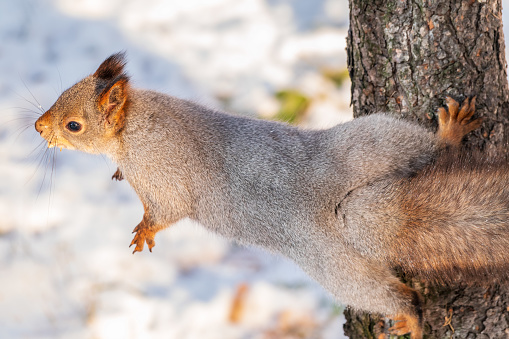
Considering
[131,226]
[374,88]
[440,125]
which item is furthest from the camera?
[131,226]

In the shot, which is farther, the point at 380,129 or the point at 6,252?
the point at 6,252

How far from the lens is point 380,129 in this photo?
6.17ft

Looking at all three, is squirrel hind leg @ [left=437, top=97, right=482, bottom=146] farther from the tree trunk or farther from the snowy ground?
the snowy ground

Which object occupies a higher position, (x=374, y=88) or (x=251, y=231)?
(x=374, y=88)

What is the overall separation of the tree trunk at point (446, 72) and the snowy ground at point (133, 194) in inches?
19.8

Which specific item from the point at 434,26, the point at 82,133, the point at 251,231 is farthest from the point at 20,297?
the point at 434,26

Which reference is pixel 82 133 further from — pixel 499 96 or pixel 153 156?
pixel 499 96

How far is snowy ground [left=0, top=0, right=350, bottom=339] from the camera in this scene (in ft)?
9.67

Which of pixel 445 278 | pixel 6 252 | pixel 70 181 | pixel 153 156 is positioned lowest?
pixel 445 278

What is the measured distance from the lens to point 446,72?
6.35 ft

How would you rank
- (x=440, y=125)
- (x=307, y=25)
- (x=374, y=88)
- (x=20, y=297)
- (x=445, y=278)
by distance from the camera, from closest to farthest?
(x=445, y=278), (x=440, y=125), (x=374, y=88), (x=20, y=297), (x=307, y=25)

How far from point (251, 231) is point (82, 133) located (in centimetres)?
72

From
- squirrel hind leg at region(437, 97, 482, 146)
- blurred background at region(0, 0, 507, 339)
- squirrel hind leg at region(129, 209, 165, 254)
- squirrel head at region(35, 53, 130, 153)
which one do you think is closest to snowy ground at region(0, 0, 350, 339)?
blurred background at region(0, 0, 507, 339)

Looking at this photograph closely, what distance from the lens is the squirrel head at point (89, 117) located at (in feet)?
6.79
